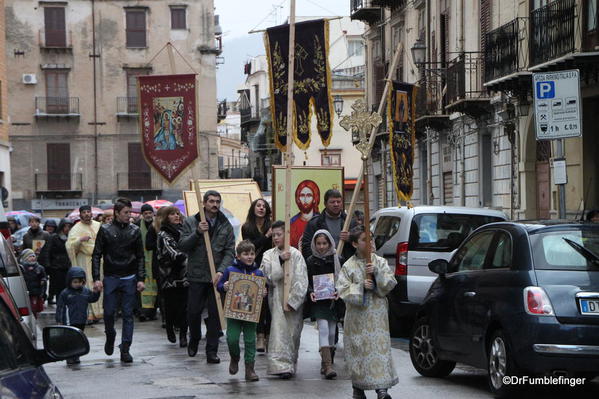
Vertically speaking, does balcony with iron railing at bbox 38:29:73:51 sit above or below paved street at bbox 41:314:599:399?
above

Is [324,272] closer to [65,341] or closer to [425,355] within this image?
[425,355]

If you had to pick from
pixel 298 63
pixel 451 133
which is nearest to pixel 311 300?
pixel 298 63

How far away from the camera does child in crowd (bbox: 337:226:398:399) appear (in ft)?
31.7

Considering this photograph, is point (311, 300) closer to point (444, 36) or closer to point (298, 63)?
point (298, 63)

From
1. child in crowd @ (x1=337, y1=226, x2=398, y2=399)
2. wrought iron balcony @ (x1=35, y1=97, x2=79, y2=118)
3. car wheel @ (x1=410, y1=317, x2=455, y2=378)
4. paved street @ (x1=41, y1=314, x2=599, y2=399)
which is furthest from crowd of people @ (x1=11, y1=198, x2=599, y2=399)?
wrought iron balcony @ (x1=35, y1=97, x2=79, y2=118)

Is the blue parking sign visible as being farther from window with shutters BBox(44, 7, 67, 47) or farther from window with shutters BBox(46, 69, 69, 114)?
window with shutters BBox(44, 7, 67, 47)

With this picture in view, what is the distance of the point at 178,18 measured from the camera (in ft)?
195

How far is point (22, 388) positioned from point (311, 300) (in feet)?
25.0

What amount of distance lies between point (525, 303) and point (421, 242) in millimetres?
6289

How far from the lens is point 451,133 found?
31562mm

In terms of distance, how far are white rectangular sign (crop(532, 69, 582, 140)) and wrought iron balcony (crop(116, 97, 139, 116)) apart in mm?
46136

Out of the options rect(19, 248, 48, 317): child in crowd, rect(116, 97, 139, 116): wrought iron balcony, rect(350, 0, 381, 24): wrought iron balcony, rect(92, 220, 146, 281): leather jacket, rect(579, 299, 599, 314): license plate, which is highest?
rect(350, 0, 381, 24): wrought iron balcony

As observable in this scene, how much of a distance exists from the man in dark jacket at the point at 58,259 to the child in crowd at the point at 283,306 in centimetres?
920

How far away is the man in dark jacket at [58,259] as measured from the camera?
20859 millimetres
